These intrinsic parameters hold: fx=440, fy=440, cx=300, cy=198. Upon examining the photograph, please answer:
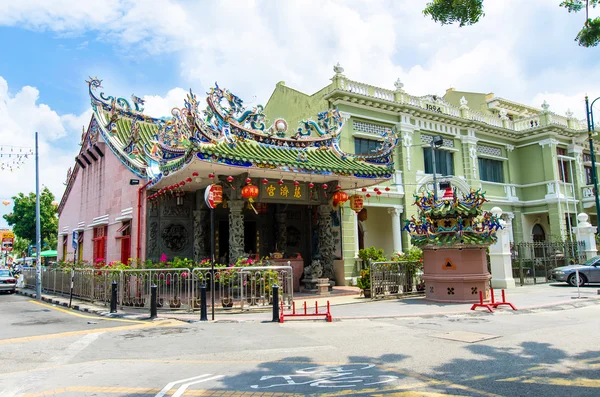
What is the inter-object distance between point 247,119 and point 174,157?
2.84 m

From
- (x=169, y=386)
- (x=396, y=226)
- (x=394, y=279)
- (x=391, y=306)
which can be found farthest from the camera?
(x=396, y=226)

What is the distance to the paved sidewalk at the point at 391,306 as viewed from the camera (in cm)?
1155

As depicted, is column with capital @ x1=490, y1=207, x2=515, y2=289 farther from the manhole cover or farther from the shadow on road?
the shadow on road

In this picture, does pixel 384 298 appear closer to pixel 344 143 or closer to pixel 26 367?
pixel 344 143

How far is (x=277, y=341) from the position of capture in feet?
27.3

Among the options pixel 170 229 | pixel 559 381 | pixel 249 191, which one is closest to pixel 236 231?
pixel 249 191

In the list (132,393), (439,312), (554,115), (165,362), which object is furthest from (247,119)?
(554,115)

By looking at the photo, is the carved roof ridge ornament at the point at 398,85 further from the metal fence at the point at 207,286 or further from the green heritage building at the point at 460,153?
the metal fence at the point at 207,286

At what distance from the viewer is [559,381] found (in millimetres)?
5316

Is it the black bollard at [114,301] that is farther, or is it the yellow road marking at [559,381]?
the black bollard at [114,301]

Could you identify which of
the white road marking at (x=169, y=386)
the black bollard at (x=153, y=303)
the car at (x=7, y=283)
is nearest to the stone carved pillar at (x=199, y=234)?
the black bollard at (x=153, y=303)

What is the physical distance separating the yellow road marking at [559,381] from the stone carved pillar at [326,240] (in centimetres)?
1246

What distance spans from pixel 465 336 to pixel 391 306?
4.71 meters

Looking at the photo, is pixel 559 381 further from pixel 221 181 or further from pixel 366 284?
pixel 221 181
